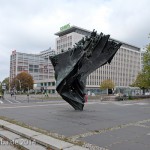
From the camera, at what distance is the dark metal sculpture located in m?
17.5

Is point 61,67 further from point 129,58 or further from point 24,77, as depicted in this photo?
point 129,58

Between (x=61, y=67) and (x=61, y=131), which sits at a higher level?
(x=61, y=67)

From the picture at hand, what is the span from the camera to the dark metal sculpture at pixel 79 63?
57.5 ft

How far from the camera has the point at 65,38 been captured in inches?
4535

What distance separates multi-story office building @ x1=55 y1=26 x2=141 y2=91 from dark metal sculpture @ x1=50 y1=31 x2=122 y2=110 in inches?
3542

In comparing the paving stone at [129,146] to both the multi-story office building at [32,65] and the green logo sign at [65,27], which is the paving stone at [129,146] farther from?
the multi-story office building at [32,65]

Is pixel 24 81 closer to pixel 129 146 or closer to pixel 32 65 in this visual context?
pixel 32 65

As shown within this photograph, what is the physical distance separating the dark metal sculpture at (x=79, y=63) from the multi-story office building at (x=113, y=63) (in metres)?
90.0

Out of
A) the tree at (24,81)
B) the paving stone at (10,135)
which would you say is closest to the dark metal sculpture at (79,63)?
the paving stone at (10,135)

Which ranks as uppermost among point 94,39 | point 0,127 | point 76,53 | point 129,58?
point 129,58

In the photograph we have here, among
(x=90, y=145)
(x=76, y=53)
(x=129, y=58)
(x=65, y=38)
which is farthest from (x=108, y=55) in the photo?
(x=129, y=58)

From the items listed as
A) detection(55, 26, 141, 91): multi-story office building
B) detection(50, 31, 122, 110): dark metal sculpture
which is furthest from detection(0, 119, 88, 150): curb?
detection(55, 26, 141, 91): multi-story office building

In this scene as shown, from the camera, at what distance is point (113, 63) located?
423ft

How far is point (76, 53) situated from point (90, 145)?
10839 millimetres
